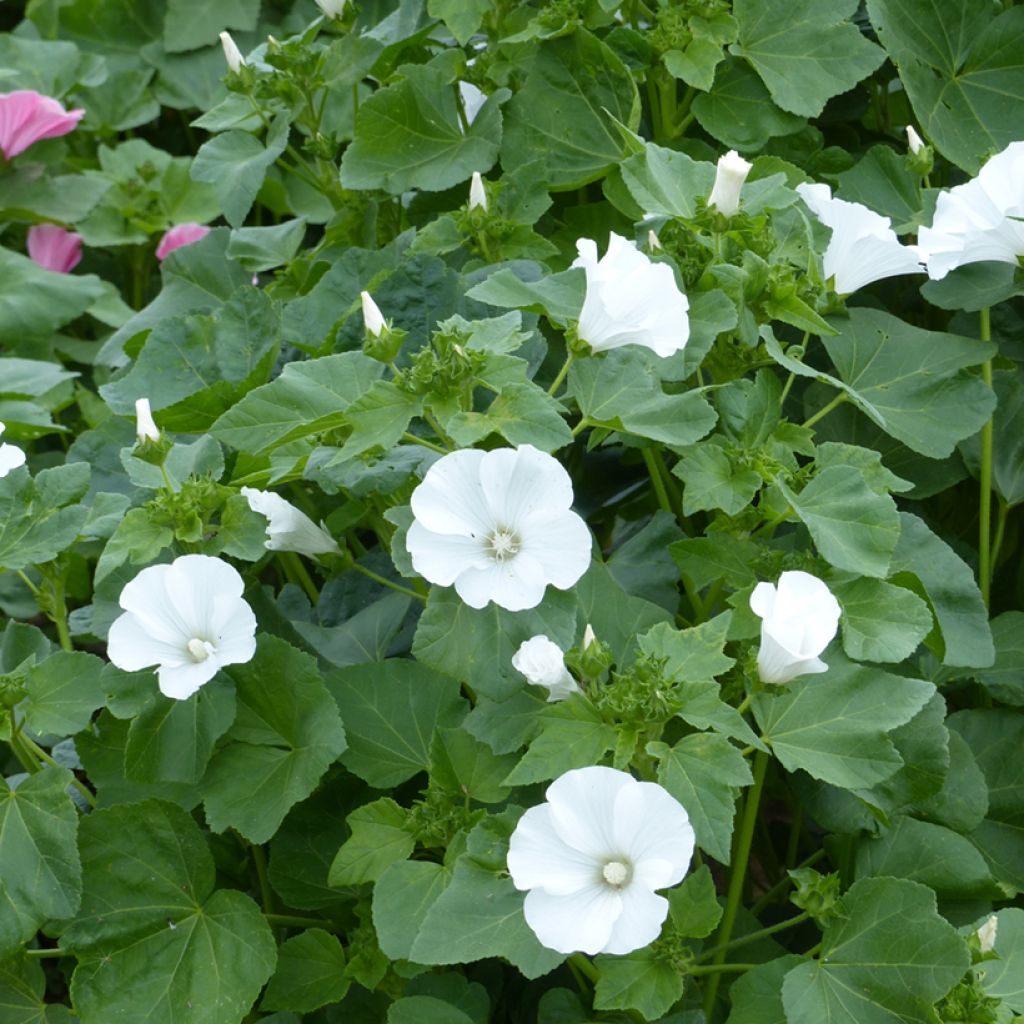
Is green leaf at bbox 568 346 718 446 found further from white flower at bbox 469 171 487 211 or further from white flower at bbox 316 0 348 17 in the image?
white flower at bbox 316 0 348 17

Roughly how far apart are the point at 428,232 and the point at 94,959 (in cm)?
86

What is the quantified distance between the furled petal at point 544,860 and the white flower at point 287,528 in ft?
1.42

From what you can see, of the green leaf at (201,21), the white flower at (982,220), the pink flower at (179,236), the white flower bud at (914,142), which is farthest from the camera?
the green leaf at (201,21)

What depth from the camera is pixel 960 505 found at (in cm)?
179

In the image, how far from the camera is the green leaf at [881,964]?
1118mm

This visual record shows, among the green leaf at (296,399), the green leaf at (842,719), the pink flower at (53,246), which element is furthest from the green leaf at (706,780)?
the pink flower at (53,246)

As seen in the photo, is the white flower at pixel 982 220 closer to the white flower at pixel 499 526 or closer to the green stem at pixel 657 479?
the green stem at pixel 657 479

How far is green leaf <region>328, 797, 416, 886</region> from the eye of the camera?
1.24 m

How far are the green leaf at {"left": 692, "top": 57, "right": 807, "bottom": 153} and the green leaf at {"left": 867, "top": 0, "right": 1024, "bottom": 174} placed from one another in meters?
0.17

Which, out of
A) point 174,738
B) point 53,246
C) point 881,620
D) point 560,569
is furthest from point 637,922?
point 53,246

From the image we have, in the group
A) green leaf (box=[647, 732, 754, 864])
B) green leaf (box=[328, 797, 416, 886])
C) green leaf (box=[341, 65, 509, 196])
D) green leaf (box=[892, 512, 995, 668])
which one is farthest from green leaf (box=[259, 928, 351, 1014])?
green leaf (box=[341, 65, 509, 196])

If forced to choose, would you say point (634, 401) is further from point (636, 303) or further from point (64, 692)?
point (64, 692)

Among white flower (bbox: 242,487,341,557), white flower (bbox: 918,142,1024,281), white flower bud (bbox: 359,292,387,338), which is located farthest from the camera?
white flower (bbox: 918,142,1024,281)

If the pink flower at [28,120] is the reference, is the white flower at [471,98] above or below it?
above
